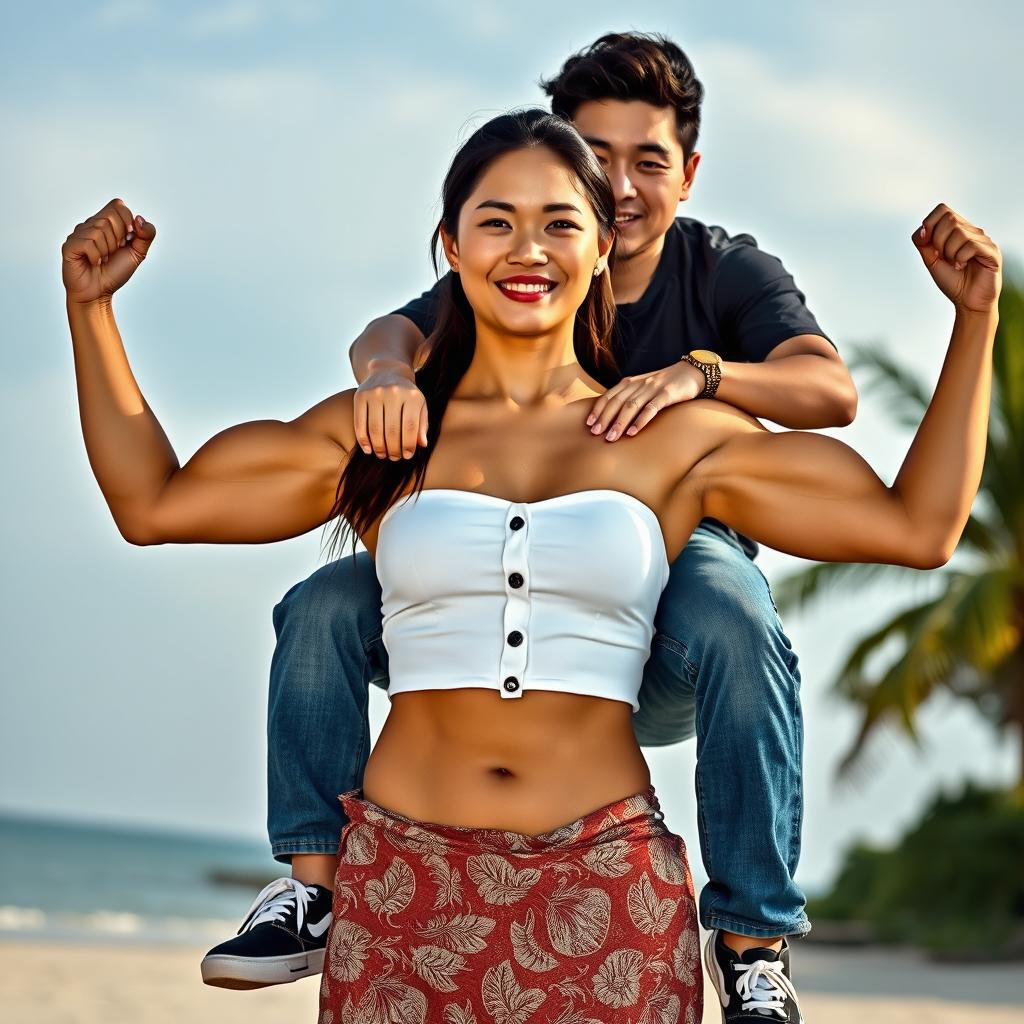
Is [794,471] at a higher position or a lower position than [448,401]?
lower

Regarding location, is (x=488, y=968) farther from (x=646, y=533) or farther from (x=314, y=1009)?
(x=314, y=1009)

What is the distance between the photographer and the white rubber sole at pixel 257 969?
349 cm

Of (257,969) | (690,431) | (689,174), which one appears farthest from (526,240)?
(257,969)

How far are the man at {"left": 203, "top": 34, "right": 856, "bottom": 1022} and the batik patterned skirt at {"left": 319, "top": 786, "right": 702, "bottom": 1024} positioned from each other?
166 mm

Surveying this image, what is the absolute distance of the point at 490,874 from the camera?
3414 mm

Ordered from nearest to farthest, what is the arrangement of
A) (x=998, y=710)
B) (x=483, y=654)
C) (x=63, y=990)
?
(x=483, y=654)
(x=63, y=990)
(x=998, y=710)

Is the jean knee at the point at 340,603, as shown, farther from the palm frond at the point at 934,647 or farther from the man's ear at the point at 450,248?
the palm frond at the point at 934,647

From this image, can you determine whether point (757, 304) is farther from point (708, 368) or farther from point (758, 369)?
point (708, 368)

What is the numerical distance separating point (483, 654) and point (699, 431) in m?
0.75

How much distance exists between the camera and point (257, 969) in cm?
353

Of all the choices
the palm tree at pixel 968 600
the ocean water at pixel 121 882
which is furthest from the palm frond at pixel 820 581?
the ocean water at pixel 121 882

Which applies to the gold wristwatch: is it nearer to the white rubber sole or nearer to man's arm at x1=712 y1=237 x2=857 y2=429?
man's arm at x1=712 y1=237 x2=857 y2=429

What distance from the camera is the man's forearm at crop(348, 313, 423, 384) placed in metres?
3.89

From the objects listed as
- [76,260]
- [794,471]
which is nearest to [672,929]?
[794,471]
